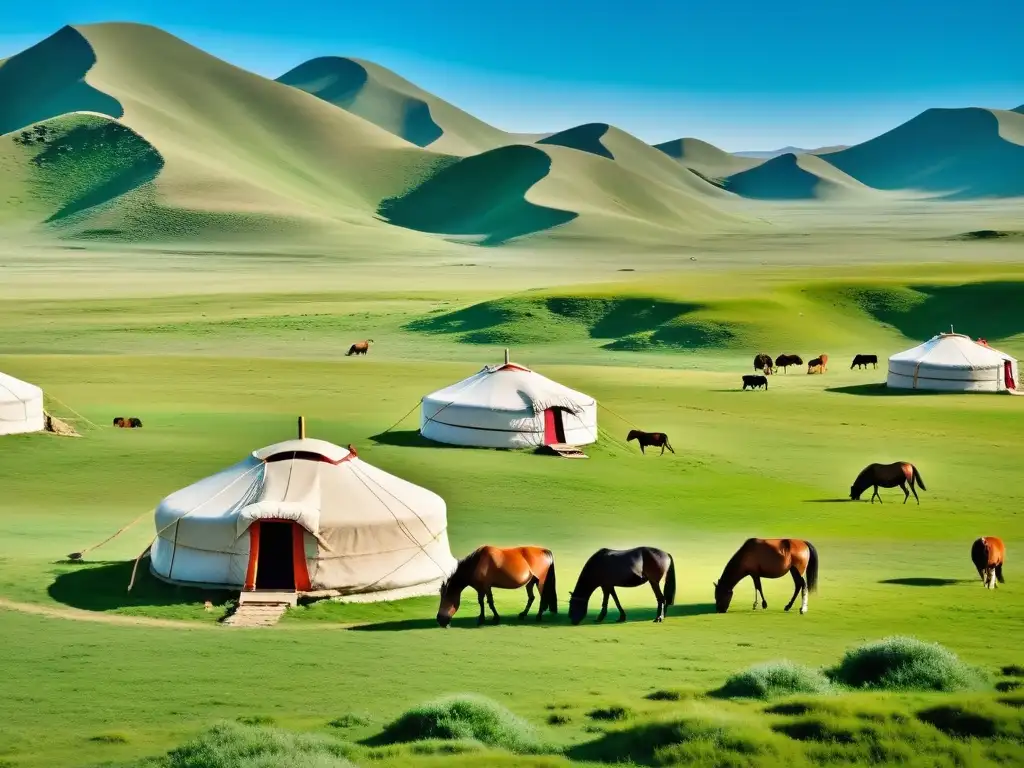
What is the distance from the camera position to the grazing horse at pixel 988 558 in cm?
1761

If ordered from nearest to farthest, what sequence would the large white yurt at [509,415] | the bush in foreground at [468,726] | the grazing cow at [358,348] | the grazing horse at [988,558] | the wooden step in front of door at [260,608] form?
the bush in foreground at [468,726] < the wooden step in front of door at [260,608] < the grazing horse at [988,558] < the large white yurt at [509,415] < the grazing cow at [358,348]

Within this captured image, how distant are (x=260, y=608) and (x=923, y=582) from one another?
821 centimetres

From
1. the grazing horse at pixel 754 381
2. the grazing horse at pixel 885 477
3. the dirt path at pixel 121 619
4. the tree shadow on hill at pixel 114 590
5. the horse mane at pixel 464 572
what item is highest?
the grazing horse at pixel 754 381

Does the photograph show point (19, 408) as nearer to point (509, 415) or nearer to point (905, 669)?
point (509, 415)

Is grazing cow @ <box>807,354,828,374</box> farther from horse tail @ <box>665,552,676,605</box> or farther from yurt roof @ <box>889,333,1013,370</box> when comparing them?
horse tail @ <box>665,552,676,605</box>

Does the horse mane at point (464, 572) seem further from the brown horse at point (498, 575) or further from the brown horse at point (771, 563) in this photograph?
the brown horse at point (771, 563)

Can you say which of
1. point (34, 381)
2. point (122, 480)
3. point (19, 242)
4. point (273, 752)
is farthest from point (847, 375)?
point (19, 242)

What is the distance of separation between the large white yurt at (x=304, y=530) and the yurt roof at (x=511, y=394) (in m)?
11.5

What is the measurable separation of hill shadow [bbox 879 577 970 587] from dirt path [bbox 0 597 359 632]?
6.83 m

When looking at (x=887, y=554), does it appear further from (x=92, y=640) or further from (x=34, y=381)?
(x=34, y=381)

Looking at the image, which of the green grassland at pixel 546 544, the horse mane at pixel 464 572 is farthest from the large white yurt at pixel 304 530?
the horse mane at pixel 464 572

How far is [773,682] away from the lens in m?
12.6

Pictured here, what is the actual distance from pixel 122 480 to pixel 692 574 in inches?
460

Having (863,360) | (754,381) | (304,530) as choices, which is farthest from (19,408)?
(863,360)
